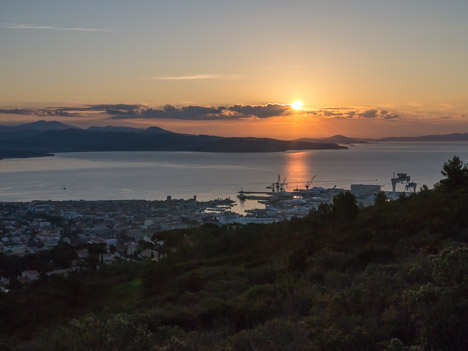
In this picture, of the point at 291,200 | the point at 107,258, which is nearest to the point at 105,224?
the point at 107,258

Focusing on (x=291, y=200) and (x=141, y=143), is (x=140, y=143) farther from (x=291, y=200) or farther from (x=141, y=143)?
(x=291, y=200)

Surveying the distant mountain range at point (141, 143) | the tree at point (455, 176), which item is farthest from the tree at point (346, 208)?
the distant mountain range at point (141, 143)

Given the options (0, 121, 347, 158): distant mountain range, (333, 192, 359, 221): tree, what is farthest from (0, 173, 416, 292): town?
(0, 121, 347, 158): distant mountain range

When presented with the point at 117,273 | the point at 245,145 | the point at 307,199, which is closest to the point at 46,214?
the point at 307,199

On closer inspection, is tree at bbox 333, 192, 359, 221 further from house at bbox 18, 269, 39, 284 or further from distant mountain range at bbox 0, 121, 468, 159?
distant mountain range at bbox 0, 121, 468, 159

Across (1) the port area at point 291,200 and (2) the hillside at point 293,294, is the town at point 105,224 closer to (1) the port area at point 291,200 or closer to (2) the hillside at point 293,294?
(1) the port area at point 291,200

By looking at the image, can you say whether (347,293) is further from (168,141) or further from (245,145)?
(168,141)

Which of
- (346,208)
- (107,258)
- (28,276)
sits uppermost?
(346,208)

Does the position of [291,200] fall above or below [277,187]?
below
